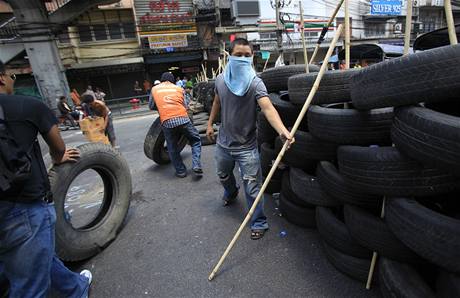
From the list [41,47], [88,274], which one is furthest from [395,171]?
[41,47]

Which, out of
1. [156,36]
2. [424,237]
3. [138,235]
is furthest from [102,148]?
[156,36]

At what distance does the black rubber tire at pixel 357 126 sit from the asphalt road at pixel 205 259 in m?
1.10

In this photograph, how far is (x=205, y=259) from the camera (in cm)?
248

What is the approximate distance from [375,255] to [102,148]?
2.63 meters

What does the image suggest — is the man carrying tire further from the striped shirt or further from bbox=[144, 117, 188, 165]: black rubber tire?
bbox=[144, 117, 188, 165]: black rubber tire

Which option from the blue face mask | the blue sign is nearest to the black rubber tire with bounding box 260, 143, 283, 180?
the blue face mask

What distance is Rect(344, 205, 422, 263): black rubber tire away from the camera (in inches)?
65.4

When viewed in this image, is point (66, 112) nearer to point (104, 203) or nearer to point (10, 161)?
point (104, 203)

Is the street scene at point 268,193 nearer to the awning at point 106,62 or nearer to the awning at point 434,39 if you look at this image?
the awning at point 434,39

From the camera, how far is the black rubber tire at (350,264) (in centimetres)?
200

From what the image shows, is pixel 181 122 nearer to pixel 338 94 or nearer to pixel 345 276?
pixel 338 94

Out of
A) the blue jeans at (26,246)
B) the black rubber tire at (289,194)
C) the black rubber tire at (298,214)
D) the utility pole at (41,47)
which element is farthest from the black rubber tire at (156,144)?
the utility pole at (41,47)

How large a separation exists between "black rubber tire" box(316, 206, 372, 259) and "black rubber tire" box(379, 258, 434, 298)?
26cm

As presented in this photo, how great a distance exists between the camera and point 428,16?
94.0ft
